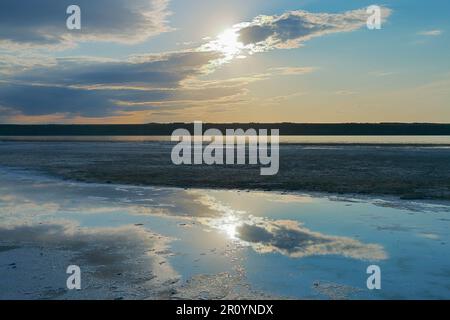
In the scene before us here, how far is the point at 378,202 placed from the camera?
15195mm

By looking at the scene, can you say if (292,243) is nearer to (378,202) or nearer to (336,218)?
(336,218)

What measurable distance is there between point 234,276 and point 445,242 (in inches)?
204

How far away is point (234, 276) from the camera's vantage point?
7.56m

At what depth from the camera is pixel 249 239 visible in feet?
33.4

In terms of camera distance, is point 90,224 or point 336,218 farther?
point 336,218

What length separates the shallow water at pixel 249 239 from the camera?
7.10 m

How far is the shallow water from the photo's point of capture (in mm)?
7098

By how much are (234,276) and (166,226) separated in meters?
4.35

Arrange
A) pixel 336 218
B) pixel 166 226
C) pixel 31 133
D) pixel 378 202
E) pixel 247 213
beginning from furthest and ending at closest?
pixel 31 133, pixel 378 202, pixel 247 213, pixel 336 218, pixel 166 226
